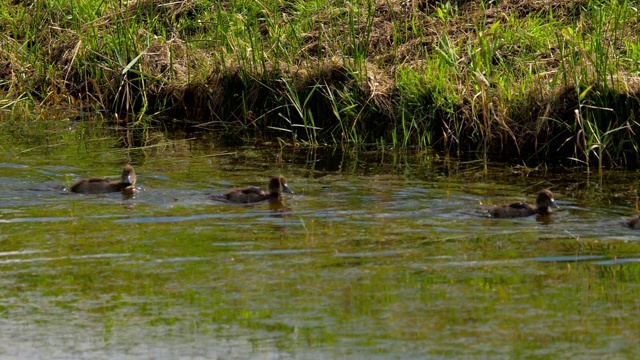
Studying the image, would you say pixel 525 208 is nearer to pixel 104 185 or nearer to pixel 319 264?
pixel 319 264

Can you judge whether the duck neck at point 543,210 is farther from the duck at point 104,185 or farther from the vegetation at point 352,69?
the duck at point 104,185

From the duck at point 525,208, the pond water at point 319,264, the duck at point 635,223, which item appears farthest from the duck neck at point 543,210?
the duck at point 635,223

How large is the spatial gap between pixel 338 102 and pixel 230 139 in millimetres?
1184

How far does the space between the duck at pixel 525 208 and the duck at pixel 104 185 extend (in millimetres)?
2884

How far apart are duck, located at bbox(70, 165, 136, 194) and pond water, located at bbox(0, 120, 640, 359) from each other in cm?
10

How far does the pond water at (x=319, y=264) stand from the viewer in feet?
18.8

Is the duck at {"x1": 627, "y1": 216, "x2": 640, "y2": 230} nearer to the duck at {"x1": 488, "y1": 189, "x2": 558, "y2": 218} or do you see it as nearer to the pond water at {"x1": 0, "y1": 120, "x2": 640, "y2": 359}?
the pond water at {"x1": 0, "y1": 120, "x2": 640, "y2": 359}

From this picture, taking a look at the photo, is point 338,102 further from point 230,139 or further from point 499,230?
point 499,230

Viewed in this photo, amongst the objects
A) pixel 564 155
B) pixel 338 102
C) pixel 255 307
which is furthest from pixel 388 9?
pixel 255 307

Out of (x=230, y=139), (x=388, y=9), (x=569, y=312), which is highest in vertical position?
(x=388, y=9)

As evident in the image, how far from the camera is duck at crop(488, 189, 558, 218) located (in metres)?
8.46

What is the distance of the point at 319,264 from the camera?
7.13 metres

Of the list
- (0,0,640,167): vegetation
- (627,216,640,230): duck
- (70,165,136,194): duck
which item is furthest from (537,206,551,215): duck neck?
(70,165,136,194): duck

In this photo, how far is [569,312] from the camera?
6.11 m
